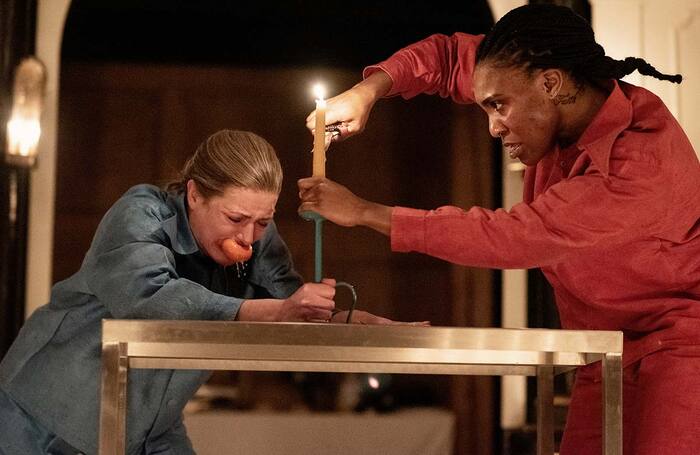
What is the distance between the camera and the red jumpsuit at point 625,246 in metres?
1.79

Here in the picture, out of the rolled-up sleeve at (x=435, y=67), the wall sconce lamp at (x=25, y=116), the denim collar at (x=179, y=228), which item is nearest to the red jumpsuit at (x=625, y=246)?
the rolled-up sleeve at (x=435, y=67)

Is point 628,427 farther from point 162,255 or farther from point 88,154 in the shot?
point 88,154

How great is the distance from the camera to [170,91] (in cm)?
470

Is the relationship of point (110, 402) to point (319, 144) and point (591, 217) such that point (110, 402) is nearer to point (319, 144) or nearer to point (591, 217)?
point (319, 144)

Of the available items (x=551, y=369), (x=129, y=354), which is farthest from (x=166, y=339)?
(x=551, y=369)

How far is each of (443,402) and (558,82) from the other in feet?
9.53

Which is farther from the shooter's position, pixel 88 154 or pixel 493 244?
pixel 88 154

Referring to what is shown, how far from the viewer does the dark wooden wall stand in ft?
15.2

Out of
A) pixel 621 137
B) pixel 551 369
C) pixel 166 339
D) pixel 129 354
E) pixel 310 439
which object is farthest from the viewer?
pixel 310 439

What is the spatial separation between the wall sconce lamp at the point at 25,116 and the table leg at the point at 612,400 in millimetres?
2908

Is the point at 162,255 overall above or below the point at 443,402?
above

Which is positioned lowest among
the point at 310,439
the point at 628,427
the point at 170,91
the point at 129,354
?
the point at 310,439

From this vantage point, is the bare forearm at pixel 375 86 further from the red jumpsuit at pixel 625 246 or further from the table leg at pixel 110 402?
the table leg at pixel 110 402

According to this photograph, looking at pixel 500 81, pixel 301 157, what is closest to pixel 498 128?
pixel 500 81
